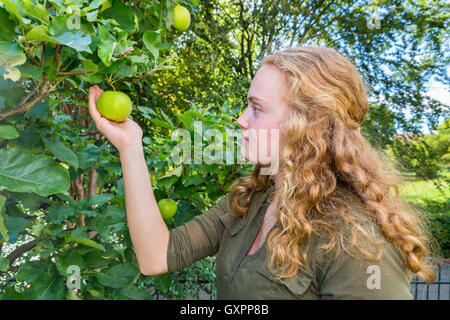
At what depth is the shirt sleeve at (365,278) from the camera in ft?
3.13

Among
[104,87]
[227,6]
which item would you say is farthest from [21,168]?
[227,6]

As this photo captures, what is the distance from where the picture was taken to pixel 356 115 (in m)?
1.30

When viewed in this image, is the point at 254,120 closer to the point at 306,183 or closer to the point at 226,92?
the point at 306,183

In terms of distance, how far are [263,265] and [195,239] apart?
0.33 metres

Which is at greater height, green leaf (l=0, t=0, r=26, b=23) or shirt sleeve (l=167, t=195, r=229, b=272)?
green leaf (l=0, t=0, r=26, b=23)

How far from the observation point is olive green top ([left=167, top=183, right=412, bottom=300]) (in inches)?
38.1

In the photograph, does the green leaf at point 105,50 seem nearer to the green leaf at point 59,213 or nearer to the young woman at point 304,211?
the young woman at point 304,211

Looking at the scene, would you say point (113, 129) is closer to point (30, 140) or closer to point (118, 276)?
point (30, 140)

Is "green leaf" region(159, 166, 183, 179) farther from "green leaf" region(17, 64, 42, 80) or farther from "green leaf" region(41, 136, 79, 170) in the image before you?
"green leaf" region(17, 64, 42, 80)

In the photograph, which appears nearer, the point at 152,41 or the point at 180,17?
the point at 152,41

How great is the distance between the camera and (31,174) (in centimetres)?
92

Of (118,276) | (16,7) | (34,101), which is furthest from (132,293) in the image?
(16,7)

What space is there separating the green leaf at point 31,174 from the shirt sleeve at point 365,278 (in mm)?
683

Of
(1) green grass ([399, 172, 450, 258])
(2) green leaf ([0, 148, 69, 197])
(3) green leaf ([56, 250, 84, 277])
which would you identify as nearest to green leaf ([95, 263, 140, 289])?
(3) green leaf ([56, 250, 84, 277])
